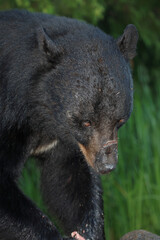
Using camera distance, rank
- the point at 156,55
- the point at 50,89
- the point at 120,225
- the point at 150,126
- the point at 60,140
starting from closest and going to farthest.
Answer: the point at 50,89
the point at 60,140
the point at 120,225
the point at 150,126
the point at 156,55

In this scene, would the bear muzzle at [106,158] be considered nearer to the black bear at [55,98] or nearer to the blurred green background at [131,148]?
the black bear at [55,98]

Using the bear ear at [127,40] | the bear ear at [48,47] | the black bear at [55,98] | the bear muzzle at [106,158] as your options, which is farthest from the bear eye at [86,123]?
the bear ear at [127,40]

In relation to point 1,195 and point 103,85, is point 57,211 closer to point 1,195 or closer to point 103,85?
point 1,195

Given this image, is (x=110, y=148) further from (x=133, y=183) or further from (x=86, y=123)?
(x=133, y=183)

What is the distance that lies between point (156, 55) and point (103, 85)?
3.70 meters

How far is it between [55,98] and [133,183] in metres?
2.63

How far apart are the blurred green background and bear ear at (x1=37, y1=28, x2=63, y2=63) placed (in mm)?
1790

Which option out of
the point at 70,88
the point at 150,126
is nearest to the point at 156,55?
the point at 150,126

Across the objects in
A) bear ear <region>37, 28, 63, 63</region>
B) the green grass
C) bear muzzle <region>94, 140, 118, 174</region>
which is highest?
bear ear <region>37, 28, 63, 63</region>

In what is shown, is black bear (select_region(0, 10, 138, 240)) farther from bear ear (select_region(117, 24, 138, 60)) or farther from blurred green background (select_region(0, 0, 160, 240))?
blurred green background (select_region(0, 0, 160, 240))

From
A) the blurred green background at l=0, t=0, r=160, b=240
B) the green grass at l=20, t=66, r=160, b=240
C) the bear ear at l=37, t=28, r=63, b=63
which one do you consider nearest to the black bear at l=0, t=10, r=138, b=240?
the bear ear at l=37, t=28, r=63, b=63

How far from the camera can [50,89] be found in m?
4.29

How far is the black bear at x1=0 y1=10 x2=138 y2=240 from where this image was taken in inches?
161

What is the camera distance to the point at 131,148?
22.0 feet
